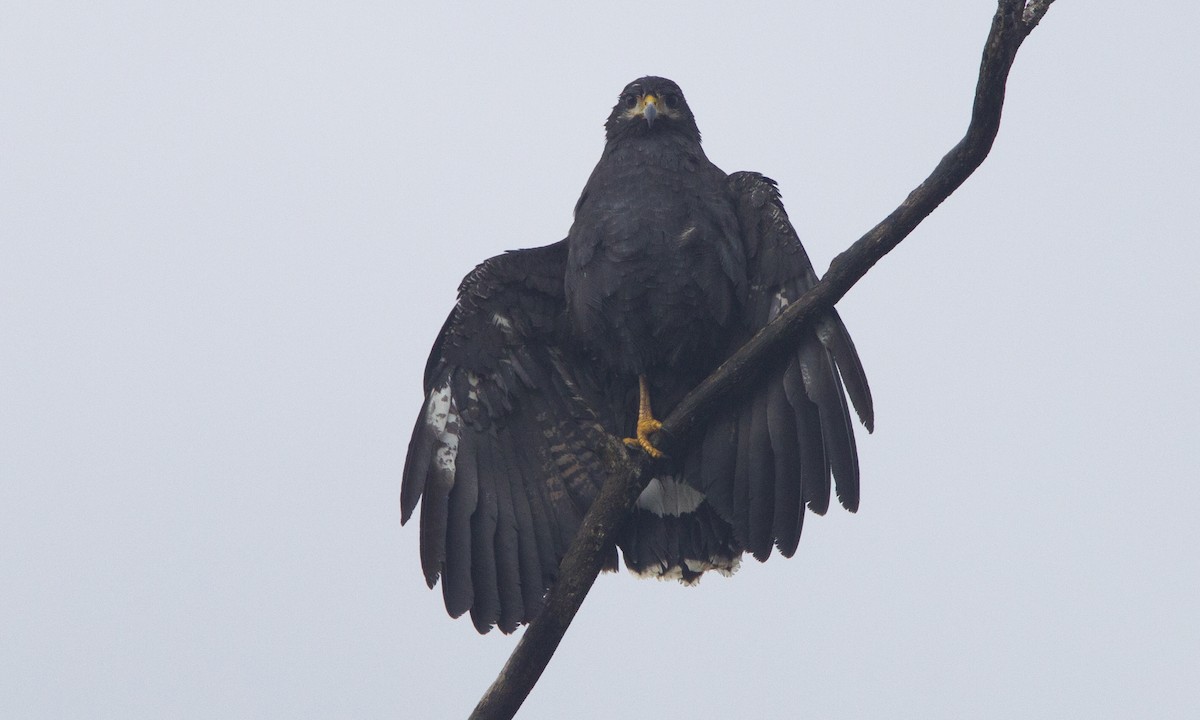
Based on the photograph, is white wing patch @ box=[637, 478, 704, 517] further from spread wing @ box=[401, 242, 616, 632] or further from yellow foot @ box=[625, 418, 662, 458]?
yellow foot @ box=[625, 418, 662, 458]

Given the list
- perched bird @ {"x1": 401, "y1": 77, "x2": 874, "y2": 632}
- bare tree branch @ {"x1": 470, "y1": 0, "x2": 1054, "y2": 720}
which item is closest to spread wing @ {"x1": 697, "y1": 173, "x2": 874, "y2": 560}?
perched bird @ {"x1": 401, "y1": 77, "x2": 874, "y2": 632}

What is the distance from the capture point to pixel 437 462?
6535 mm

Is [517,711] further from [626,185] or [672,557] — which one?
[626,185]

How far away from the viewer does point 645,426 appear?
5.93 metres

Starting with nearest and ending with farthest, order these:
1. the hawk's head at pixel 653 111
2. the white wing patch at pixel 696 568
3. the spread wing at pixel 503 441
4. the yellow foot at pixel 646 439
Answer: the yellow foot at pixel 646 439
the spread wing at pixel 503 441
the white wing patch at pixel 696 568
the hawk's head at pixel 653 111

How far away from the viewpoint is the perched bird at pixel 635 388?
235 inches

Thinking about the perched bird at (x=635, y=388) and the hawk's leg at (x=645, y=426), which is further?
the perched bird at (x=635, y=388)

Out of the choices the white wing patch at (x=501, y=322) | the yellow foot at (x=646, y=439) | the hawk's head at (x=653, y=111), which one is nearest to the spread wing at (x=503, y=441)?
the white wing patch at (x=501, y=322)

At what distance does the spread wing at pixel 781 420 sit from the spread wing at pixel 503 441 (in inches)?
29.3

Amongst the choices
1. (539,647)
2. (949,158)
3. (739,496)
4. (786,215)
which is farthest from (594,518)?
(949,158)

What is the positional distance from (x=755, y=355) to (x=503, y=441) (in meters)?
1.89

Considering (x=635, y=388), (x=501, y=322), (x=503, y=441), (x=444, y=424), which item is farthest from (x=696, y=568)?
(x=501, y=322)

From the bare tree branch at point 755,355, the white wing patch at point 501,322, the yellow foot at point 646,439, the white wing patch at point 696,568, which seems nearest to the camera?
the bare tree branch at point 755,355

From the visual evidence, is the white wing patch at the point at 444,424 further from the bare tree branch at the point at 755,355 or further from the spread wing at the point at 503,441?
the bare tree branch at the point at 755,355
